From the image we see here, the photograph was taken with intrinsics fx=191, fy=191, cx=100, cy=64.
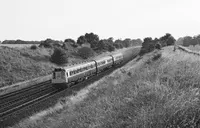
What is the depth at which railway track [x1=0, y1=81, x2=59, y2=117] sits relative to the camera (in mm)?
18234

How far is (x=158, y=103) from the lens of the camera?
18.3ft

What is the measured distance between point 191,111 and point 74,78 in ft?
67.2

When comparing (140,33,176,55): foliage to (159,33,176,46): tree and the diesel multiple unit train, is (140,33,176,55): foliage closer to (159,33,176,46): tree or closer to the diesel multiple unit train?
(159,33,176,46): tree

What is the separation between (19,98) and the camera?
21469 mm

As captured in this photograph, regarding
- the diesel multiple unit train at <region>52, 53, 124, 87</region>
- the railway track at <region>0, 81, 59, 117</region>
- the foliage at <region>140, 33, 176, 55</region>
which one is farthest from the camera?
the foliage at <region>140, 33, 176, 55</region>

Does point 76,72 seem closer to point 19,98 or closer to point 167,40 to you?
point 19,98

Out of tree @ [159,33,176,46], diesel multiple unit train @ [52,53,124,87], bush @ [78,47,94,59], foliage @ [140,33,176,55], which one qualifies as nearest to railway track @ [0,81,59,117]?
diesel multiple unit train @ [52,53,124,87]

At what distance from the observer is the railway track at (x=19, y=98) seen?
59.8 ft

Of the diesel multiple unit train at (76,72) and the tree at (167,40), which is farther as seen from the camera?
the tree at (167,40)

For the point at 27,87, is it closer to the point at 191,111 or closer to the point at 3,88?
the point at 3,88

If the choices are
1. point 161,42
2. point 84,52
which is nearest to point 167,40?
point 161,42

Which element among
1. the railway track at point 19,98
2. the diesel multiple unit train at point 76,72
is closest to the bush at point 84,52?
the diesel multiple unit train at point 76,72

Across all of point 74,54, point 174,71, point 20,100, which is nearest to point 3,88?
point 20,100

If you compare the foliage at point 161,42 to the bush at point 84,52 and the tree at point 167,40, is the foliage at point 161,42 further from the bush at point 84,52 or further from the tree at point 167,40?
the bush at point 84,52
